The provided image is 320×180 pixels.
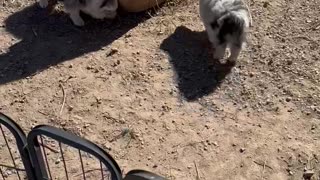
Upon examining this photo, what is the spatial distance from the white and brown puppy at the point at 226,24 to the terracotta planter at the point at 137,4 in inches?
29.8

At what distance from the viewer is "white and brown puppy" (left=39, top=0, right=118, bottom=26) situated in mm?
6102

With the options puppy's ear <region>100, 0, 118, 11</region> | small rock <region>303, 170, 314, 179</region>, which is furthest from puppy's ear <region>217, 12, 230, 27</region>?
small rock <region>303, 170, 314, 179</region>

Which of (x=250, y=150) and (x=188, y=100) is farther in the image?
(x=188, y=100)

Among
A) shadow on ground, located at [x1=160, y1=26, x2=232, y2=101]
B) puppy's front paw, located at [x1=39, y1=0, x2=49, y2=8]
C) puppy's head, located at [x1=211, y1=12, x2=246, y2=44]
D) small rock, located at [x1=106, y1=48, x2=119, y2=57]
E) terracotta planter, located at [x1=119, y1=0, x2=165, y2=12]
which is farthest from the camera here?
puppy's front paw, located at [x1=39, y1=0, x2=49, y2=8]

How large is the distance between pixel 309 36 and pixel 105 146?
7.36 feet

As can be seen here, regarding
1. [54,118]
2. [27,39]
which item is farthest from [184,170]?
[27,39]

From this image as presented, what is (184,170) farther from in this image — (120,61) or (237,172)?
(120,61)

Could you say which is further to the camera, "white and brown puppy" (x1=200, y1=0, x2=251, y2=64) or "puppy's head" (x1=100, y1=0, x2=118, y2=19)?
"puppy's head" (x1=100, y1=0, x2=118, y2=19)

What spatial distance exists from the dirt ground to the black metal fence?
279 mm

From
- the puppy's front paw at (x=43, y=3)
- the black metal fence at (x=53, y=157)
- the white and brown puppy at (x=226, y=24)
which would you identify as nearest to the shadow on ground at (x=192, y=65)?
the white and brown puppy at (x=226, y=24)

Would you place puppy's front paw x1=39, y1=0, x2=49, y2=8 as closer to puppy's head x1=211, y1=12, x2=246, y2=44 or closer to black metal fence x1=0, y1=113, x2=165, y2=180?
black metal fence x1=0, y1=113, x2=165, y2=180

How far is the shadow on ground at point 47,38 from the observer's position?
19.2 feet

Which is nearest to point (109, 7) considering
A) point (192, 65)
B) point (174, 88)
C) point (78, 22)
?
point (78, 22)

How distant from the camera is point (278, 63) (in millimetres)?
5574
